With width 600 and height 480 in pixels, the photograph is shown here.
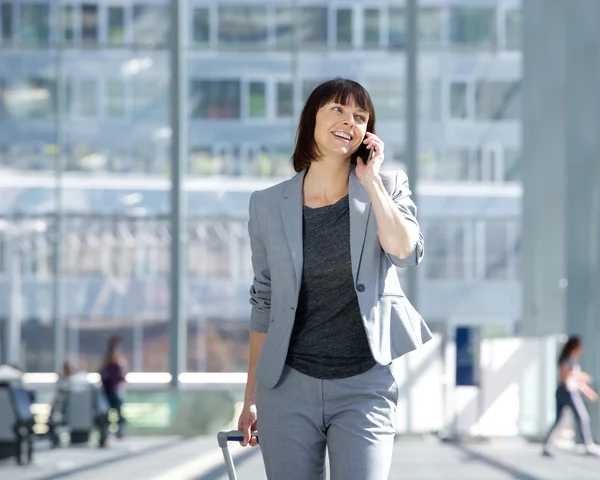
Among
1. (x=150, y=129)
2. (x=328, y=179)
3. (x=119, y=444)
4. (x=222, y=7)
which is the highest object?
(x=222, y=7)

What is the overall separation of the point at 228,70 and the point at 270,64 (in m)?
0.65

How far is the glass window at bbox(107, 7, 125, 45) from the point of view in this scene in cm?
1981

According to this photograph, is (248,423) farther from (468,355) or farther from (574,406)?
(468,355)

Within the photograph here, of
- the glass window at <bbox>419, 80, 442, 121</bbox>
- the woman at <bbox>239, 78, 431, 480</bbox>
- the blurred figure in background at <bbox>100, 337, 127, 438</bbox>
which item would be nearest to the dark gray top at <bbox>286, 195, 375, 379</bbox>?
the woman at <bbox>239, 78, 431, 480</bbox>

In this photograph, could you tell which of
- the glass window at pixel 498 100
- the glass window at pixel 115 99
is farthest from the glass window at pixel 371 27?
the glass window at pixel 115 99

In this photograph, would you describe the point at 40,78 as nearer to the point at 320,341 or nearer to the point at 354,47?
the point at 354,47

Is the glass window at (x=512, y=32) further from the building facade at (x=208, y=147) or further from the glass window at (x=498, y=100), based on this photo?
the glass window at (x=498, y=100)

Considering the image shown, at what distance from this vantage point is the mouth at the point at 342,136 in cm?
275

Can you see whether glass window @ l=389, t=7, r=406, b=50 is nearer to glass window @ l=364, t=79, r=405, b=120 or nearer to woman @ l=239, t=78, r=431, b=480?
glass window @ l=364, t=79, r=405, b=120

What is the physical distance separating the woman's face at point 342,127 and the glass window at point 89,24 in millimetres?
17495

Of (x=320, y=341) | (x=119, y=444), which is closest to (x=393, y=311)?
(x=320, y=341)

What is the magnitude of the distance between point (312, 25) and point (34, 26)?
13.1 feet

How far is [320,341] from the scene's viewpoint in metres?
2.67

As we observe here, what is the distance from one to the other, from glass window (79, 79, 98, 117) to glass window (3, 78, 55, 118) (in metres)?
0.41
